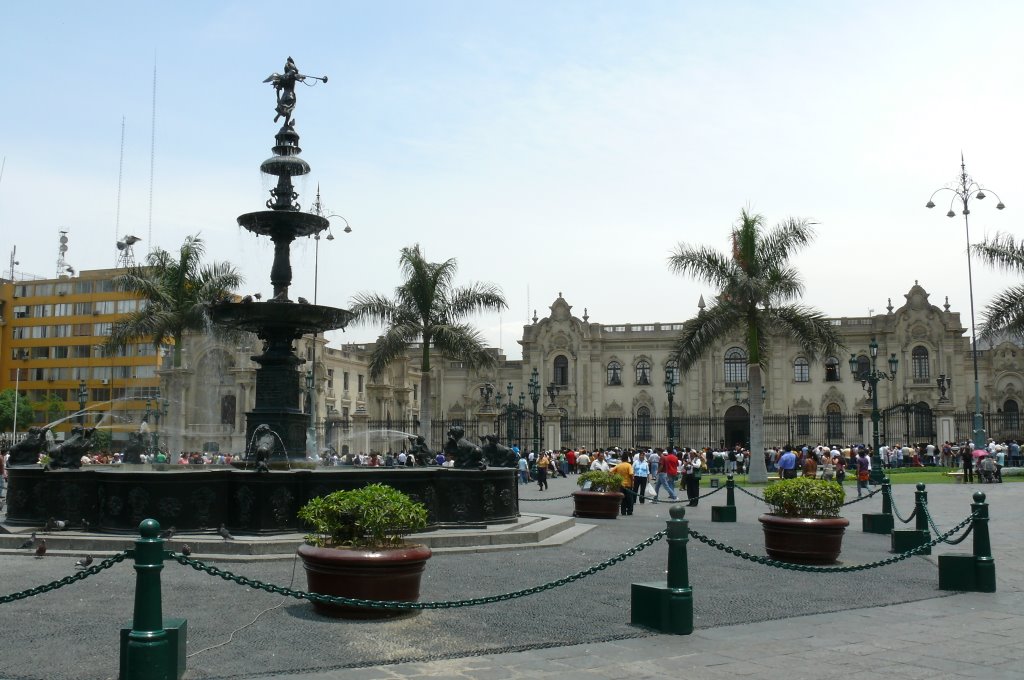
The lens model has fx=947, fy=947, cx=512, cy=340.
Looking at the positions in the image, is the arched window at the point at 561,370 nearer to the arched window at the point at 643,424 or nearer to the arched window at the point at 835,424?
the arched window at the point at 643,424

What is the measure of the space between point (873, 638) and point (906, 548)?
592 cm

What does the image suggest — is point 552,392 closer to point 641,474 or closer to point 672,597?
point 641,474

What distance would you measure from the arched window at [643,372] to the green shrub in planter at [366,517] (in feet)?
181

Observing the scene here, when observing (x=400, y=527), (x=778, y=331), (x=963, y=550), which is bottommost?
(x=963, y=550)

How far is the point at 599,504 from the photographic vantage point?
58.6 feet

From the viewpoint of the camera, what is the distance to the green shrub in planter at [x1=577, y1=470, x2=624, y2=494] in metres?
17.9

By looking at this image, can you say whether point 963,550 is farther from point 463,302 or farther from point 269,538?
point 463,302

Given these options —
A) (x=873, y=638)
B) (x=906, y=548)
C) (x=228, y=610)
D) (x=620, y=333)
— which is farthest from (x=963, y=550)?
(x=620, y=333)

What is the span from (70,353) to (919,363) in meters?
62.5

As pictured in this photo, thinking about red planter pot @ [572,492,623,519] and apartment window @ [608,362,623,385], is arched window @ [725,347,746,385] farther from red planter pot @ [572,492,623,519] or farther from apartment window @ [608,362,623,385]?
red planter pot @ [572,492,623,519]

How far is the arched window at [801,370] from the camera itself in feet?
197

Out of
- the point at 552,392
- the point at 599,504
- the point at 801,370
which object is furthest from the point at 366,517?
the point at 801,370

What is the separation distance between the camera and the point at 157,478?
1156 centimetres

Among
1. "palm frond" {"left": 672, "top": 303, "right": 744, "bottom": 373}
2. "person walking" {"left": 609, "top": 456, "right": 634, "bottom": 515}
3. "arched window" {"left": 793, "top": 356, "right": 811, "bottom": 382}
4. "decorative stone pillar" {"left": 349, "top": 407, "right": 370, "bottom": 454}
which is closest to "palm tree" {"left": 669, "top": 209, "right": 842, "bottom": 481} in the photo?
"palm frond" {"left": 672, "top": 303, "right": 744, "bottom": 373}
